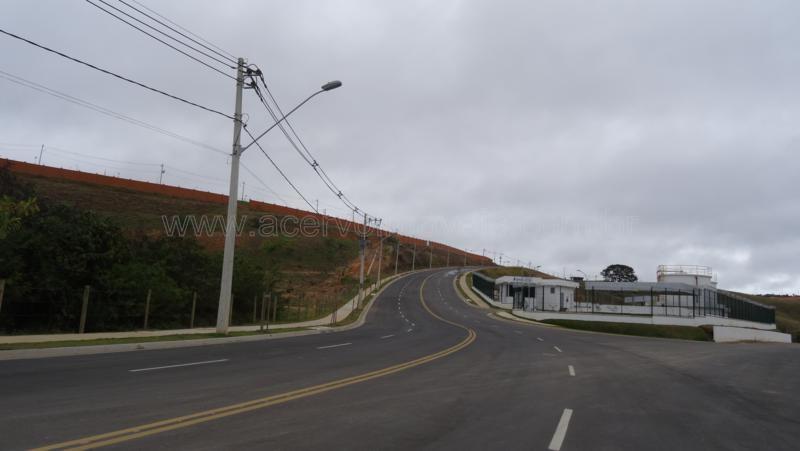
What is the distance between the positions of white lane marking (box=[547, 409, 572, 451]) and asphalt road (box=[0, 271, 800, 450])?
29 millimetres

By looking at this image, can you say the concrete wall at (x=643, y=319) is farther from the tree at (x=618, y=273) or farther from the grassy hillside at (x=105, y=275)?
the tree at (x=618, y=273)

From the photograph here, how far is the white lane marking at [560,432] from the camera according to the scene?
696cm

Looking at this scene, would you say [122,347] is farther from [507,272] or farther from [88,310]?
[507,272]

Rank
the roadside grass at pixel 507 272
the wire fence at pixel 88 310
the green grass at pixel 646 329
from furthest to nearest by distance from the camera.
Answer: the roadside grass at pixel 507 272 < the green grass at pixel 646 329 < the wire fence at pixel 88 310

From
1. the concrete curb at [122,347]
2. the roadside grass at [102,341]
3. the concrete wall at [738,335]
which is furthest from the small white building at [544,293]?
the roadside grass at [102,341]

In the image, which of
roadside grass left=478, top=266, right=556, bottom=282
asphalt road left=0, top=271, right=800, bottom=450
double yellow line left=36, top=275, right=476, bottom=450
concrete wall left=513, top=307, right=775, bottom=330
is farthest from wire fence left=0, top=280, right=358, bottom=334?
roadside grass left=478, top=266, right=556, bottom=282

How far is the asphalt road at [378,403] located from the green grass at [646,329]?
103ft

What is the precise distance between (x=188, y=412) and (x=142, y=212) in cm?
8113

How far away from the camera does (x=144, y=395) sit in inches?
354

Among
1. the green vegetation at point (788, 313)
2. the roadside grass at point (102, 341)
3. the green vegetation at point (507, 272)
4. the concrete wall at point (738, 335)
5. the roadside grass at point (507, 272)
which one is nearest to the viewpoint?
the roadside grass at point (102, 341)

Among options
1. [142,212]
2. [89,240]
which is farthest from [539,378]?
[142,212]

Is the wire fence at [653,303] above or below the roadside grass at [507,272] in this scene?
below

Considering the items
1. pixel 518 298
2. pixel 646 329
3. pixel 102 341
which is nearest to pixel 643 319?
pixel 646 329

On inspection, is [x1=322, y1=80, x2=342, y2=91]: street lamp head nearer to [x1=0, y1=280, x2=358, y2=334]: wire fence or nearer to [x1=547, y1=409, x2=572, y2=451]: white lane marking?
[x1=0, y1=280, x2=358, y2=334]: wire fence
